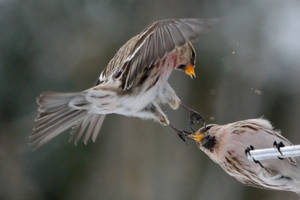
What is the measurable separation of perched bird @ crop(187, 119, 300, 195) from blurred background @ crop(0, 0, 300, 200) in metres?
1.72

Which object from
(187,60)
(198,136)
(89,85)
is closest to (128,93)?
(187,60)

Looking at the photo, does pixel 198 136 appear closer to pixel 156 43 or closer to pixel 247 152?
pixel 247 152

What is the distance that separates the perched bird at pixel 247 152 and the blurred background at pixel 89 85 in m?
1.72

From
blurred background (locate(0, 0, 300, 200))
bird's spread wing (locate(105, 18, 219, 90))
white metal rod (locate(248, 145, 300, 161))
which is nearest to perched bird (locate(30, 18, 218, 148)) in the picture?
bird's spread wing (locate(105, 18, 219, 90))

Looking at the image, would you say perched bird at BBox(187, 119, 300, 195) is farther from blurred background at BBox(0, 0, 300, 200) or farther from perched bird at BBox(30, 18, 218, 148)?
blurred background at BBox(0, 0, 300, 200)

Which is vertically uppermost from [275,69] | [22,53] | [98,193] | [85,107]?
[85,107]

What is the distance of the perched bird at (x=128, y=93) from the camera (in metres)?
1.17

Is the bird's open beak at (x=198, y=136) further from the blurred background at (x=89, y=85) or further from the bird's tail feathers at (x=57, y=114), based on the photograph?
the blurred background at (x=89, y=85)

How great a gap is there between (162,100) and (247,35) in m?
1.95

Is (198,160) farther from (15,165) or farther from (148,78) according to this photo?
(148,78)

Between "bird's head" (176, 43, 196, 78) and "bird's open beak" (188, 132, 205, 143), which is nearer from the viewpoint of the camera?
"bird's head" (176, 43, 196, 78)

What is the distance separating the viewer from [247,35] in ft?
10.3

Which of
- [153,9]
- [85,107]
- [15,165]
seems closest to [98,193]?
[15,165]

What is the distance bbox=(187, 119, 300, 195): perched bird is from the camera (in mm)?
1418
